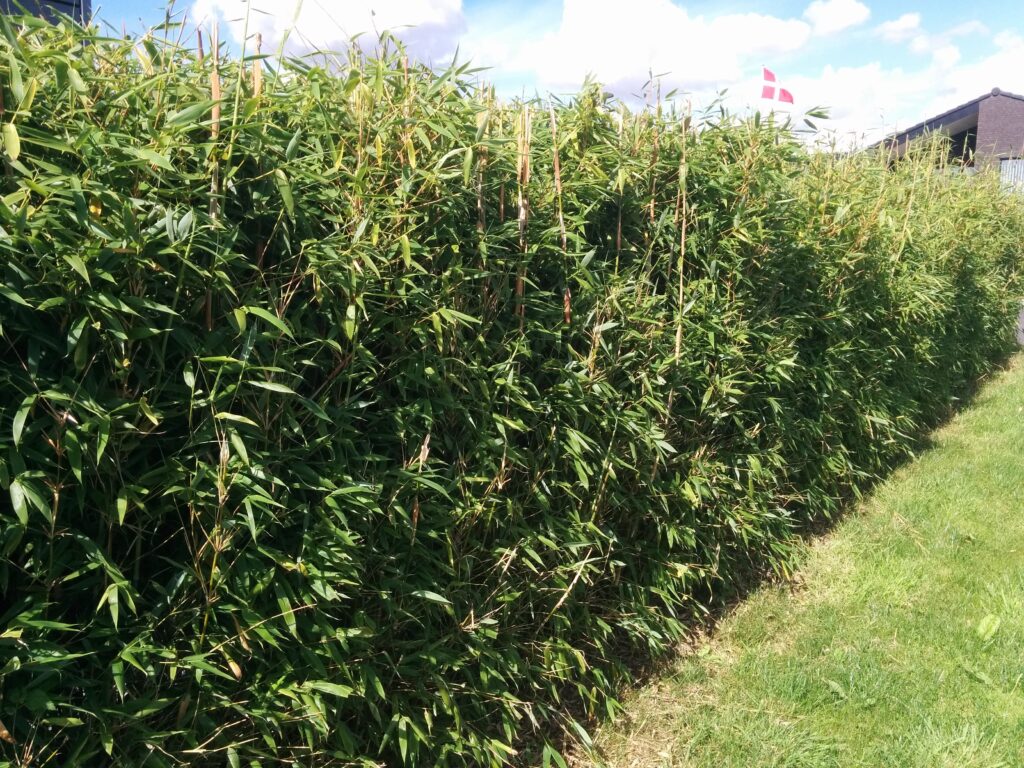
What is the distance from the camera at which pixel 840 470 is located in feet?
15.6

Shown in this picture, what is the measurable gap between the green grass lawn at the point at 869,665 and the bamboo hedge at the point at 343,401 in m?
0.25

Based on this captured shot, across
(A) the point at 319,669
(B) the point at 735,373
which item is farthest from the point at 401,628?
(B) the point at 735,373

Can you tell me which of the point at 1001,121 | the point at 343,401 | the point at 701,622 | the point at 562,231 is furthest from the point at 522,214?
the point at 1001,121

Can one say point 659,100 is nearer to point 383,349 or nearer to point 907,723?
point 383,349

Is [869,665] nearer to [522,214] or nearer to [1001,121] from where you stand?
[522,214]

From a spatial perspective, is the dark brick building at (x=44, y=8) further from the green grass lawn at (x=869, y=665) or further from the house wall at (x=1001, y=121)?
the house wall at (x=1001, y=121)

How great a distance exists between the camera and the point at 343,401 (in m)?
1.98

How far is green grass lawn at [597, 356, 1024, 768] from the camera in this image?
2859mm

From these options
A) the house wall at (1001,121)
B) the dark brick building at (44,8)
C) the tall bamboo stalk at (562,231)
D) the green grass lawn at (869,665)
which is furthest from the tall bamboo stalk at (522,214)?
the house wall at (1001,121)

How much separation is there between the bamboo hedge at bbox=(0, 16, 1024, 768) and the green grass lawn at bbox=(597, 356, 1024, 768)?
0.83 feet

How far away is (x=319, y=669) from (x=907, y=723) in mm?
2333

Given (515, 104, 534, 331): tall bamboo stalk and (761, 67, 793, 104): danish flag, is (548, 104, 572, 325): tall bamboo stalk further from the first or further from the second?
(761, 67, 793, 104): danish flag

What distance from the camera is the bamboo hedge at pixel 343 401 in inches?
59.6

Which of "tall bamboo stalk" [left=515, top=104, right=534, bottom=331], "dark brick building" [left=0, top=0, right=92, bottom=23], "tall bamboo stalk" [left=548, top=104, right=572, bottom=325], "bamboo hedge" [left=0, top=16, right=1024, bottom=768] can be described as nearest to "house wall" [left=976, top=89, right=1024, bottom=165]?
"bamboo hedge" [left=0, top=16, right=1024, bottom=768]
